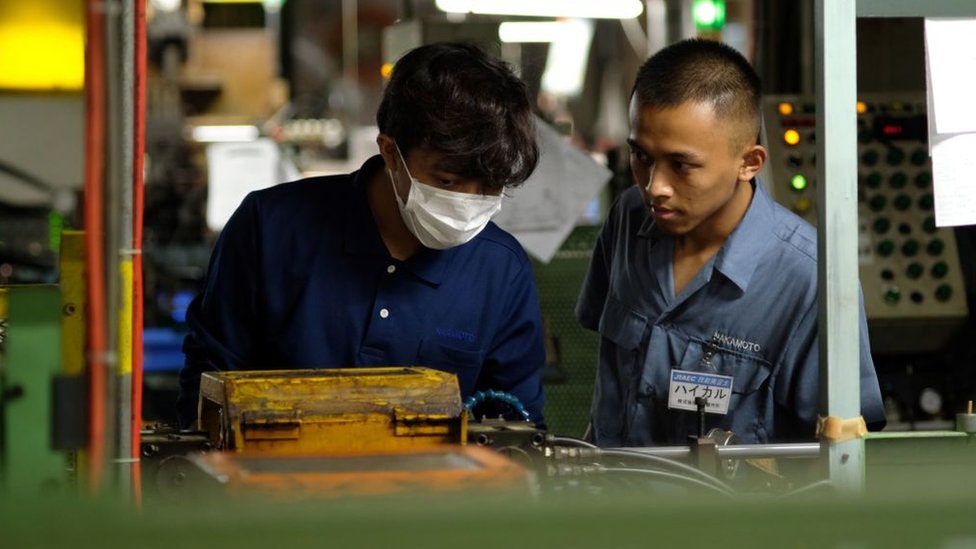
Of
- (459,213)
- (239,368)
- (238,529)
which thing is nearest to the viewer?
(238,529)

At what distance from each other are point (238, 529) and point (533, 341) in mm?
1435

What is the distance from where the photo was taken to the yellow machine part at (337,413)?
1.59m

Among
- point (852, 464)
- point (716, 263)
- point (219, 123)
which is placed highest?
point (219, 123)

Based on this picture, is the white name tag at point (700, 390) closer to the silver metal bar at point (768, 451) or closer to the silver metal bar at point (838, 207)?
the silver metal bar at point (768, 451)

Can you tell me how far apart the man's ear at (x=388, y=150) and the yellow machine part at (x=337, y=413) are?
56 centimetres

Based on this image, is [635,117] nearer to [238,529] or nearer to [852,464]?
[852,464]

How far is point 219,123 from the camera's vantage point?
914cm

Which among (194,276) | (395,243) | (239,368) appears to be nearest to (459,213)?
(395,243)

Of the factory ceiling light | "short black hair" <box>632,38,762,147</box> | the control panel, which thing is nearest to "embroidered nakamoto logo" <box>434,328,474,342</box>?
"short black hair" <box>632,38,762,147</box>

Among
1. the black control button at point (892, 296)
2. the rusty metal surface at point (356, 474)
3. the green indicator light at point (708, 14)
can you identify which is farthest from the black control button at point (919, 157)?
the rusty metal surface at point (356, 474)

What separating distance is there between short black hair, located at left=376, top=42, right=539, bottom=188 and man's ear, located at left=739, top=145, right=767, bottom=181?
0.39 metres

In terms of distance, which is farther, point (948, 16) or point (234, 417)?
point (948, 16)

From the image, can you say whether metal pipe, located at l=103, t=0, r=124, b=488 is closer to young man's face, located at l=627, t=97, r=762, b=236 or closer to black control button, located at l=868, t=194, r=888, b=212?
young man's face, located at l=627, t=97, r=762, b=236

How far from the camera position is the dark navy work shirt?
2.25 meters
